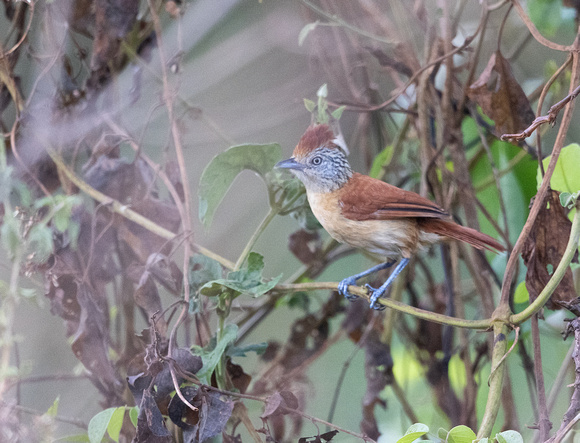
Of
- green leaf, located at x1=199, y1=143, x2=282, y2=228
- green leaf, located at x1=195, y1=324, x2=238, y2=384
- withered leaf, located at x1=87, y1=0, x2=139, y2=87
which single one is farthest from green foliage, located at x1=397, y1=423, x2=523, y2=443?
withered leaf, located at x1=87, y1=0, x2=139, y2=87

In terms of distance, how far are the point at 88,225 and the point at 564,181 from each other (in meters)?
1.41

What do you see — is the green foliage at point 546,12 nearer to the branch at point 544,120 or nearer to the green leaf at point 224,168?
the branch at point 544,120

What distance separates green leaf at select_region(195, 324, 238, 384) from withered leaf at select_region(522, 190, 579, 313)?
2.39 feet

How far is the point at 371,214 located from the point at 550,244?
1.72ft

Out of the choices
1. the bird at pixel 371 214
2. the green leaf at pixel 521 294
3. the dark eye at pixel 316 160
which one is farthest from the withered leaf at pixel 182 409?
the green leaf at pixel 521 294

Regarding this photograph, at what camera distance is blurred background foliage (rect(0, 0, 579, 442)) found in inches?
61.7

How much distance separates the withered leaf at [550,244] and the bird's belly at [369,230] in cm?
39

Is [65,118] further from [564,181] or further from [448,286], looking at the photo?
[564,181]

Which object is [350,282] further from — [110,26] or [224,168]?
[110,26]

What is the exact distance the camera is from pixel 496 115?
1.64m

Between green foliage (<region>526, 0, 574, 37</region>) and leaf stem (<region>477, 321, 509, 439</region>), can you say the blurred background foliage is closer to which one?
green foliage (<region>526, 0, 574, 37</region>)

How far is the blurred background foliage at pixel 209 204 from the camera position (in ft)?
5.15

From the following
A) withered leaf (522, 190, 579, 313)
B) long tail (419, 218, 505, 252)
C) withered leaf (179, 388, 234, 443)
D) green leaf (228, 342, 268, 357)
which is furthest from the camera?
long tail (419, 218, 505, 252)

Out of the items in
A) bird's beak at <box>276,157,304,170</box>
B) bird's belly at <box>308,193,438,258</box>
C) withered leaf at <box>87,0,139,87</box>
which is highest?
withered leaf at <box>87,0,139,87</box>
